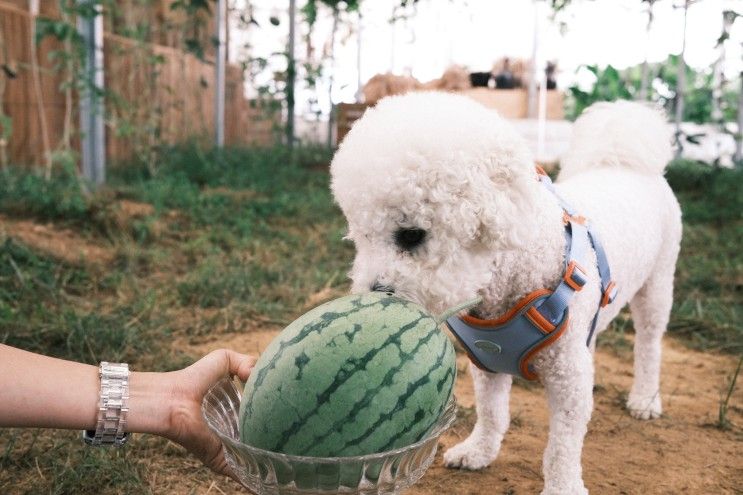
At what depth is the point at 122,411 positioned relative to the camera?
1.54m

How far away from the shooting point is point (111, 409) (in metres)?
1.54

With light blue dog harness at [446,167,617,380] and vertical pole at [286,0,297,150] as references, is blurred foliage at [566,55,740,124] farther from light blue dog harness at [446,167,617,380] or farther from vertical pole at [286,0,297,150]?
vertical pole at [286,0,297,150]

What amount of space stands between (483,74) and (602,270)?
622 inches

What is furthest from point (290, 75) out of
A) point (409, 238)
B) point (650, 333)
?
point (409, 238)

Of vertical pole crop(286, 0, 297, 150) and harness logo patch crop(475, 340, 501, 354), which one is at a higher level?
vertical pole crop(286, 0, 297, 150)

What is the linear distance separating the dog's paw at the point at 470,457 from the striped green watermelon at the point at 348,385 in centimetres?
107

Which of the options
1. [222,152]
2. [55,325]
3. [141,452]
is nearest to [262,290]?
[55,325]

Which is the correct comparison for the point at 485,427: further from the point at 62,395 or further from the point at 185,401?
the point at 62,395

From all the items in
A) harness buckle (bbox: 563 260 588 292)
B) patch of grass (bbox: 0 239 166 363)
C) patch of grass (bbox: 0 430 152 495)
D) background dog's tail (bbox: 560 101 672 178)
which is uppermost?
background dog's tail (bbox: 560 101 672 178)

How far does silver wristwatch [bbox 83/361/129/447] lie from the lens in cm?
154

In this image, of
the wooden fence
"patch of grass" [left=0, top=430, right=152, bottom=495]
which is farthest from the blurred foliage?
the wooden fence

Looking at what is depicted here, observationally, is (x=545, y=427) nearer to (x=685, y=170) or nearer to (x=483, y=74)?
(x=685, y=170)

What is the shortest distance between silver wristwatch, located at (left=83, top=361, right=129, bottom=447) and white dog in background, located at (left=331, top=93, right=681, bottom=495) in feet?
1.94

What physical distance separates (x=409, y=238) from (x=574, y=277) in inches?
19.8
